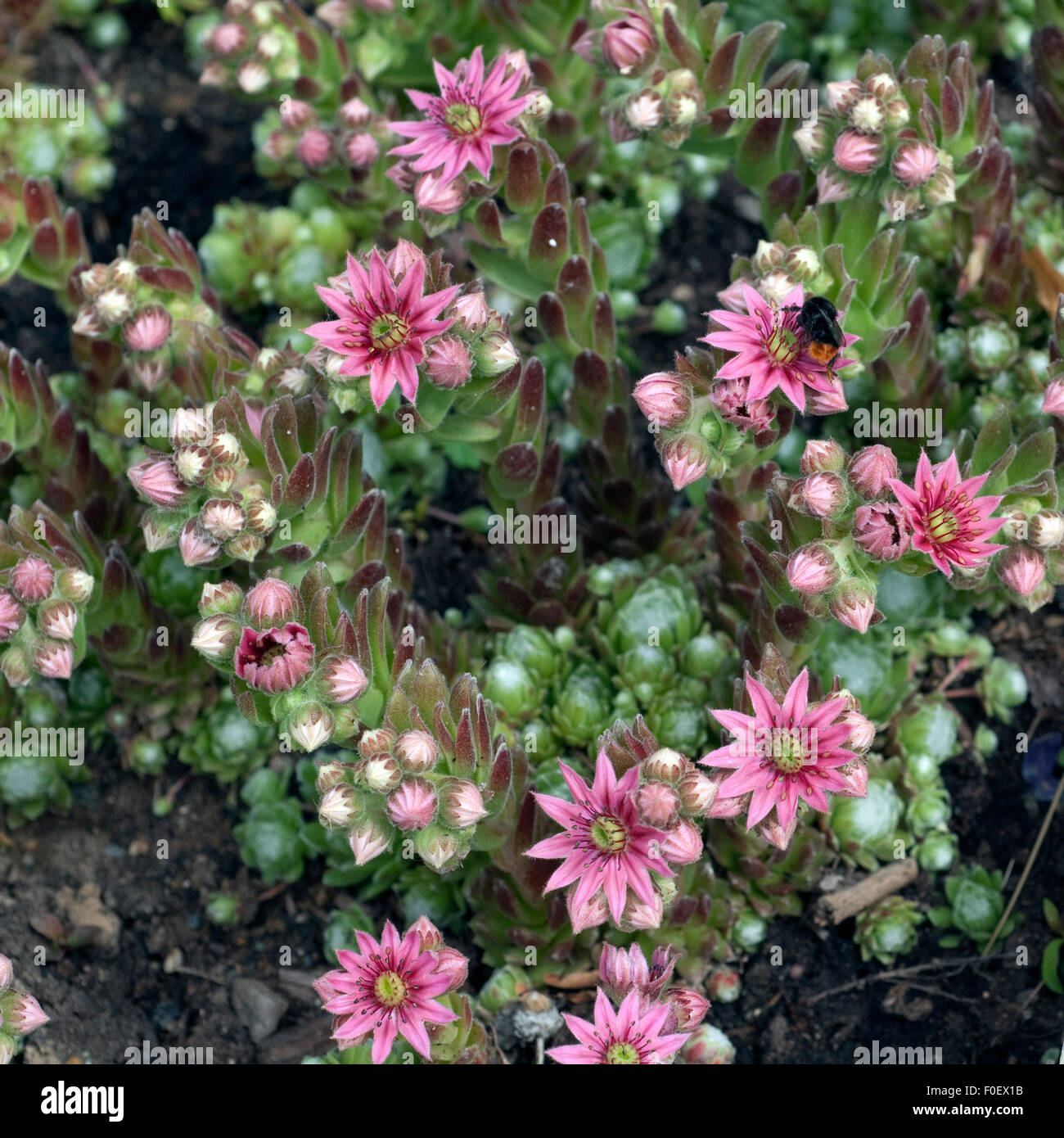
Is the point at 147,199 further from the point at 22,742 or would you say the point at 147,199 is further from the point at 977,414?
the point at 977,414

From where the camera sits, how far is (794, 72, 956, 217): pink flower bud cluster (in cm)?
332

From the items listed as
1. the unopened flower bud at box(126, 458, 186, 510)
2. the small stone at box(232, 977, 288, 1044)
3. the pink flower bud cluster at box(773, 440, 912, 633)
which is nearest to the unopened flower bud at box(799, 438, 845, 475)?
the pink flower bud cluster at box(773, 440, 912, 633)

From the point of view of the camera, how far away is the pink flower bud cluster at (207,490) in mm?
3105

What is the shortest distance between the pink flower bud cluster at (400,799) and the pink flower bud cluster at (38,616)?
773 millimetres

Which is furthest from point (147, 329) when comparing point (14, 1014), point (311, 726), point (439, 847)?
point (14, 1014)

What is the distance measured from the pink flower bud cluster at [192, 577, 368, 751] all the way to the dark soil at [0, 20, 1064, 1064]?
49.4 inches

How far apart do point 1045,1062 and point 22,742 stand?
3146mm

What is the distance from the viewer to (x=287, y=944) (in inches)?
158

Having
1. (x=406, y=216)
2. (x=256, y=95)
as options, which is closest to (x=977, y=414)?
(x=406, y=216)

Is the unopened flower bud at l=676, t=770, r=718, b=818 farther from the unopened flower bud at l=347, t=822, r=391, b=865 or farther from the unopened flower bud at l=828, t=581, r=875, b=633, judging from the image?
the unopened flower bud at l=347, t=822, r=391, b=865

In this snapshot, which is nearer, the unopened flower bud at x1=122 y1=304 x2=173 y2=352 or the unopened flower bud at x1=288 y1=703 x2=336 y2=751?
the unopened flower bud at x1=288 y1=703 x2=336 y2=751

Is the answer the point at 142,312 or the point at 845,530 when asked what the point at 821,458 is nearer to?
the point at 845,530

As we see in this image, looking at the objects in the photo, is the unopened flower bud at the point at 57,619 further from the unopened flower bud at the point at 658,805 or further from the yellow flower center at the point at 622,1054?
the yellow flower center at the point at 622,1054

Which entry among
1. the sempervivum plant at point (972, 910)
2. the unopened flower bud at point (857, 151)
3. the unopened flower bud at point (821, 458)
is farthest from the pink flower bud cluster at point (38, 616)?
the sempervivum plant at point (972, 910)
